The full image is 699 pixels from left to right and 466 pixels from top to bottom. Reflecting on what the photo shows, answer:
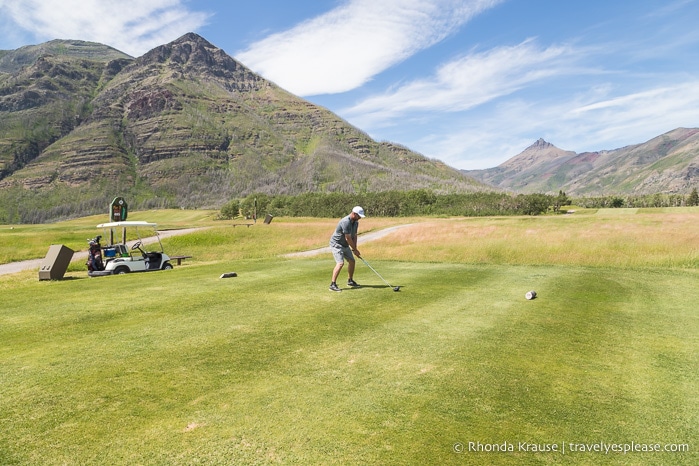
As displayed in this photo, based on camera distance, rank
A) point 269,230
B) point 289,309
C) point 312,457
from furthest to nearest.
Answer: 1. point 269,230
2. point 289,309
3. point 312,457

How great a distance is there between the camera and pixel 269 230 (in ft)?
180

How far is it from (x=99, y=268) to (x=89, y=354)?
18546mm

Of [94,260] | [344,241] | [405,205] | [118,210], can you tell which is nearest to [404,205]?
[405,205]

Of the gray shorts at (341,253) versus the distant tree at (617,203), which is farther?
the distant tree at (617,203)

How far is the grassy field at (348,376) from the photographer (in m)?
4.79

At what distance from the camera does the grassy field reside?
4.79 meters

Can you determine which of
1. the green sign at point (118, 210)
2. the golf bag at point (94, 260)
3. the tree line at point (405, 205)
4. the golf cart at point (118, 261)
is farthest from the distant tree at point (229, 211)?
the golf bag at point (94, 260)

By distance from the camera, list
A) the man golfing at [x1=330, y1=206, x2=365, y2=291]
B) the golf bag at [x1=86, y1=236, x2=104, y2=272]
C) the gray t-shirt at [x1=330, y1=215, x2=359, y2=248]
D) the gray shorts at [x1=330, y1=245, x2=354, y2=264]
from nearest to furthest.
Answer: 1. the man golfing at [x1=330, y1=206, x2=365, y2=291]
2. the gray t-shirt at [x1=330, y1=215, x2=359, y2=248]
3. the gray shorts at [x1=330, y1=245, x2=354, y2=264]
4. the golf bag at [x1=86, y1=236, x2=104, y2=272]

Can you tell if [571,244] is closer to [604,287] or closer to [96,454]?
[604,287]

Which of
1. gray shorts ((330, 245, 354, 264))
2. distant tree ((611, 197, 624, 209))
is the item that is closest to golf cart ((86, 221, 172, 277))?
gray shorts ((330, 245, 354, 264))

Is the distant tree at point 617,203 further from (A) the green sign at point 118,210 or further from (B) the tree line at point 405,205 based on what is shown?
(A) the green sign at point 118,210

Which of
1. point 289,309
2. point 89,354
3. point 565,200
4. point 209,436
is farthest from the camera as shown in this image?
point 565,200

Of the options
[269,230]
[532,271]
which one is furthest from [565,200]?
[532,271]

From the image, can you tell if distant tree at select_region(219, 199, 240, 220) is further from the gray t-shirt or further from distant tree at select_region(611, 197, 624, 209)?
distant tree at select_region(611, 197, 624, 209)
